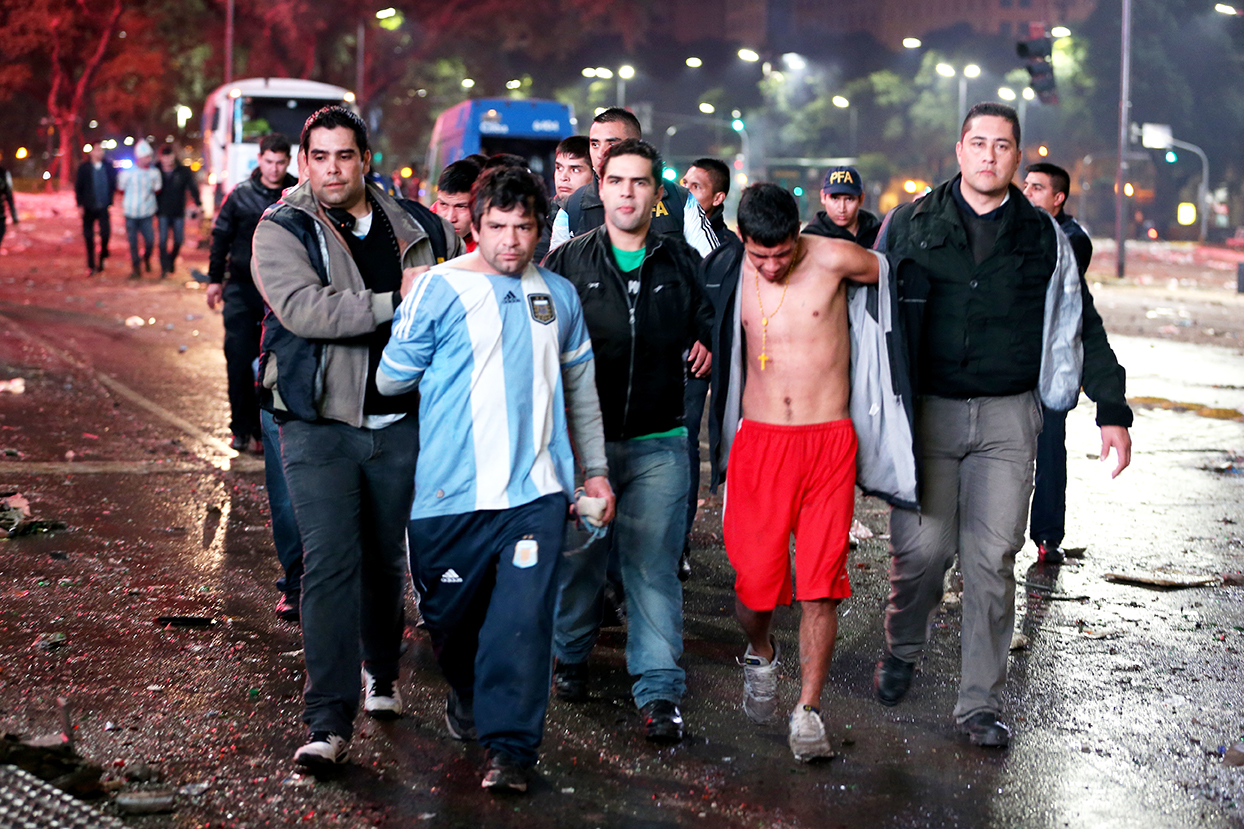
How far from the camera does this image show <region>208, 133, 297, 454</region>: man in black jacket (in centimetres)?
838

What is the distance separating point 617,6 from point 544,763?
58.6 meters

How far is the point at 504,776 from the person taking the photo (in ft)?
14.2

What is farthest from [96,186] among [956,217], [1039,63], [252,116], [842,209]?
[956,217]

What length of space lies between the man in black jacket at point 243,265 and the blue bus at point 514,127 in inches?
925

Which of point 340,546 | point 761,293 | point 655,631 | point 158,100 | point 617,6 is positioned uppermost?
point 617,6

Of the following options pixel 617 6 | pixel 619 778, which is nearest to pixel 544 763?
pixel 619 778

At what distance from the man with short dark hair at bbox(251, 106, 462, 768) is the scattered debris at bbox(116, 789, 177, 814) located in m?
0.44

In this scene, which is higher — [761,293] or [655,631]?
[761,293]

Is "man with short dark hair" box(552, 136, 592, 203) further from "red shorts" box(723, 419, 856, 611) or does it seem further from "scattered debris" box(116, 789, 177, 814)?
"scattered debris" box(116, 789, 177, 814)

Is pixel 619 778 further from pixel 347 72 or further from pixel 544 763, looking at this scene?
pixel 347 72

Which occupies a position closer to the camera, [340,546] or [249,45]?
[340,546]

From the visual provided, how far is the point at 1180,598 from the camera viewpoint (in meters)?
6.90

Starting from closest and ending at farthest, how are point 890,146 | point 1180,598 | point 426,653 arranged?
point 426,653, point 1180,598, point 890,146

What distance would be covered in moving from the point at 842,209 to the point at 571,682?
4051 millimetres
